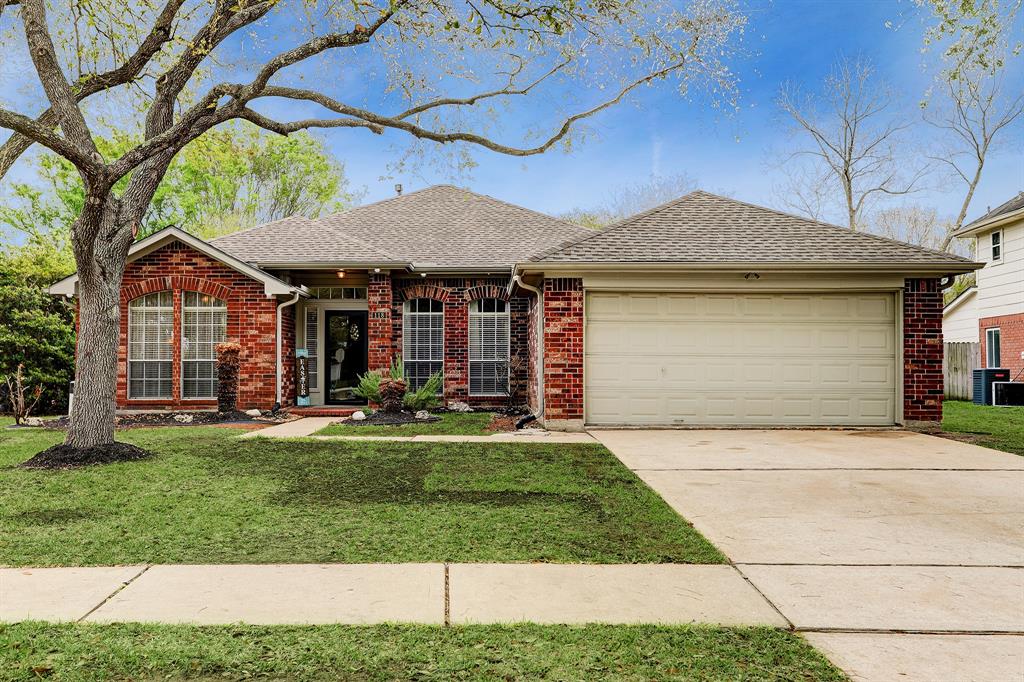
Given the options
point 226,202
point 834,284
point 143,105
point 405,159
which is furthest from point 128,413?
point 226,202

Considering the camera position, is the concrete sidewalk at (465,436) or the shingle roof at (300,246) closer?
the concrete sidewalk at (465,436)

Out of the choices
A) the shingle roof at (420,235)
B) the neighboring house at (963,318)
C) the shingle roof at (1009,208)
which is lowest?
the neighboring house at (963,318)

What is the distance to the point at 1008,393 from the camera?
1686cm

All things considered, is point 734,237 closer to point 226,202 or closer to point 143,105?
point 143,105

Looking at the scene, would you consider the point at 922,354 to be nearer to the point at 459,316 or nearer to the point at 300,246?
the point at 459,316

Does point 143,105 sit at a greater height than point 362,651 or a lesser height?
greater

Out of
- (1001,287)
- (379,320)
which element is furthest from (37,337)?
(1001,287)

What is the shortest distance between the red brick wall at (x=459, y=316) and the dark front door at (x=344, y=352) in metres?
1.38

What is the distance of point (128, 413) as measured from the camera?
42.4 ft

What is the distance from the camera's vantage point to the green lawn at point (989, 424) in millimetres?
9544

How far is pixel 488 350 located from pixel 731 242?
592 cm

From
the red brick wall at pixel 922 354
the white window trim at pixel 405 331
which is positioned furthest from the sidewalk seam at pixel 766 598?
the white window trim at pixel 405 331

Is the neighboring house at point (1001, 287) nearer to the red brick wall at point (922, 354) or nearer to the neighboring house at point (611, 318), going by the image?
the red brick wall at point (922, 354)

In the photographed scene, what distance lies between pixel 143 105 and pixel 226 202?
80.4 ft
